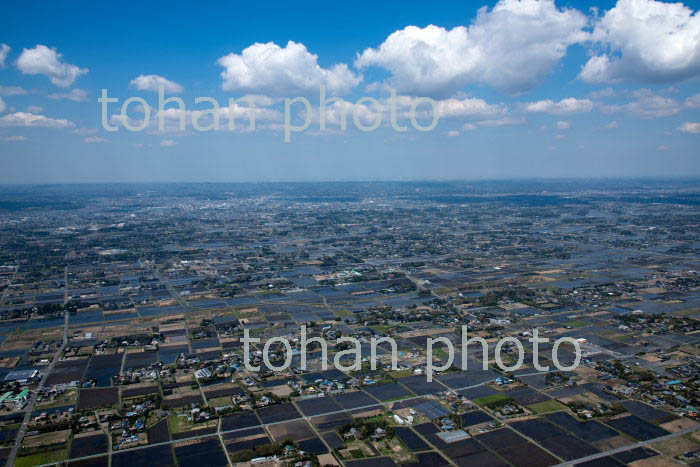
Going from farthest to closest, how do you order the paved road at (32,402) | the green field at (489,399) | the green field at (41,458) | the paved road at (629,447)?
the green field at (489,399) < the paved road at (32,402) < the paved road at (629,447) < the green field at (41,458)

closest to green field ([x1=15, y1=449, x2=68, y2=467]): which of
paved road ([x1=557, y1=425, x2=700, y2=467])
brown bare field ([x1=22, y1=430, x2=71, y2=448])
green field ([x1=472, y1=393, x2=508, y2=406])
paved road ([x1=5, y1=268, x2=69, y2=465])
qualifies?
paved road ([x1=5, y1=268, x2=69, y2=465])

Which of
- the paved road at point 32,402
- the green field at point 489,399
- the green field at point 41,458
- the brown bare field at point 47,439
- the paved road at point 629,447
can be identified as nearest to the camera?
the green field at point 41,458

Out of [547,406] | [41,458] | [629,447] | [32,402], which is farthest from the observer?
[32,402]

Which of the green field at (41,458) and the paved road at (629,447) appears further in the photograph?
the paved road at (629,447)

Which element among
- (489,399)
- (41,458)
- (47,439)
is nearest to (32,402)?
(47,439)

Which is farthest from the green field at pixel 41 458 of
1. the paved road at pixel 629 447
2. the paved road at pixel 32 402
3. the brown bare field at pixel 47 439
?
the paved road at pixel 629 447

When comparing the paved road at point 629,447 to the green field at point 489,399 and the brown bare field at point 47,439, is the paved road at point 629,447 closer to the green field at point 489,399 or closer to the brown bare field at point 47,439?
the green field at point 489,399

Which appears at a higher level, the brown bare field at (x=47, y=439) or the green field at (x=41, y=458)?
the brown bare field at (x=47, y=439)

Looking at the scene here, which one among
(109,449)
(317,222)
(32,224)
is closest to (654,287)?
(109,449)

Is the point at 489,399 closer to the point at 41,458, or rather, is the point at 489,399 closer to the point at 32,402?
Result: the point at 41,458

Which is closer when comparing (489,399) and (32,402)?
(489,399)

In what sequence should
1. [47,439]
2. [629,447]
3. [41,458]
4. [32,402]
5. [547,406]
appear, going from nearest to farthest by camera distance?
[41,458] → [629,447] → [47,439] → [547,406] → [32,402]
